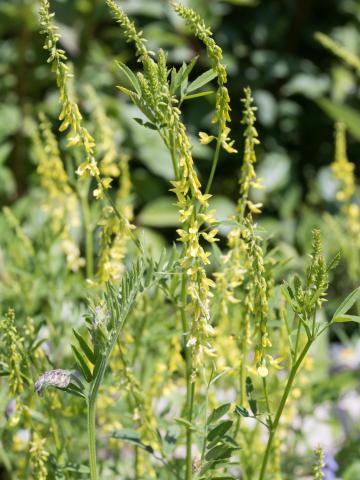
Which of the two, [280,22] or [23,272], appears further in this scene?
[280,22]

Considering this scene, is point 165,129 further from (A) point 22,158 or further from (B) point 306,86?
(B) point 306,86

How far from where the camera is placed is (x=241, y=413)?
728mm

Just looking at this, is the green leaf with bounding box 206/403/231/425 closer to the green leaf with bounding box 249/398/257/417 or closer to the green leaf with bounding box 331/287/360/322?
the green leaf with bounding box 249/398/257/417

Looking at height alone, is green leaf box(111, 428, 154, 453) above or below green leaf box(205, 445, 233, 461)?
below

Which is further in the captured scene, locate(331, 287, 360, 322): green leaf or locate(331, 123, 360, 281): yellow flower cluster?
locate(331, 123, 360, 281): yellow flower cluster

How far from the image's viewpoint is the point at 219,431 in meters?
0.77

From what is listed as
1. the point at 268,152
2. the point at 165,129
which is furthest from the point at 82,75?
the point at 165,129

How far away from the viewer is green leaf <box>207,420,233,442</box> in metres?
0.77

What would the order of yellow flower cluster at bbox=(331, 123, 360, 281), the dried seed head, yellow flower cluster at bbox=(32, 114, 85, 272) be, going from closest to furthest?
the dried seed head → yellow flower cluster at bbox=(32, 114, 85, 272) → yellow flower cluster at bbox=(331, 123, 360, 281)

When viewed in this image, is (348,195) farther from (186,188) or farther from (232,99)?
(232,99)

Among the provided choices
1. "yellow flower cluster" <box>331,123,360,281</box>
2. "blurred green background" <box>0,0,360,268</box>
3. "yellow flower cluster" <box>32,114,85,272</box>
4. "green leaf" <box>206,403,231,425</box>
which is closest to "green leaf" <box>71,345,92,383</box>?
"green leaf" <box>206,403,231,425</box>

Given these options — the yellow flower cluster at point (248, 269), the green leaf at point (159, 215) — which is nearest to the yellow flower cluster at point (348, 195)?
the yellow flower cluster at point (248, 269)

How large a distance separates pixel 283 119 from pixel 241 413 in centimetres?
237

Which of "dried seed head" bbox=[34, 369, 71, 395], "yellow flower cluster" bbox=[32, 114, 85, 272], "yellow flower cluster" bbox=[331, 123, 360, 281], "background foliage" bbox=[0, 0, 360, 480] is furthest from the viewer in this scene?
"background foliage" bbox=[0, 0, 360, 480]
